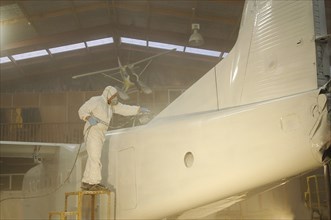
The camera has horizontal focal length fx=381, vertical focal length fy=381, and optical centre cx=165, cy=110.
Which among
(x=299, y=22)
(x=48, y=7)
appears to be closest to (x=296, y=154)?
(x=299, y=22)

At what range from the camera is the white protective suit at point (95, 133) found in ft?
21.2

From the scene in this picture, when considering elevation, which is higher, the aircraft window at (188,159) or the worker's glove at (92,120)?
the worker's glove at (92,120)

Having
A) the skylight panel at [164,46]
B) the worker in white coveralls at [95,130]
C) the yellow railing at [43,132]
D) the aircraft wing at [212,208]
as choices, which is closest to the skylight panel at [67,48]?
the skylight panel at [164,46]

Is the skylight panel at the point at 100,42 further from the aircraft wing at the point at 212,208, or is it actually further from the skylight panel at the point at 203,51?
the aircraft wing at the point at 212,208

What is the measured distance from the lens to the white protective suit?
21.2 feet

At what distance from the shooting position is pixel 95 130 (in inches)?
264

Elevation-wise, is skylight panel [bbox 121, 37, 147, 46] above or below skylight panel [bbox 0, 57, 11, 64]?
above

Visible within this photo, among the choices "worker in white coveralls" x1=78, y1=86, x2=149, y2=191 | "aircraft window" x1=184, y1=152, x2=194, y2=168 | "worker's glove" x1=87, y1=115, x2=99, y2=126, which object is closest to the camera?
"aircraft window" x1=184, y1=152, x2=194, y2=168

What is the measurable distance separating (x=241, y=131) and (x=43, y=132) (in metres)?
16.1

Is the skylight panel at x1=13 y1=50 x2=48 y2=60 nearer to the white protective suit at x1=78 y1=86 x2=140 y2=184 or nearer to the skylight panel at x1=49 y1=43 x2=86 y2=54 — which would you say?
the skylight panel at x1=49 y1=43 x2=86 y2=54

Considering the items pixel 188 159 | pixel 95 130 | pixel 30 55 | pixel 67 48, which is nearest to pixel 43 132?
pixel 30 55

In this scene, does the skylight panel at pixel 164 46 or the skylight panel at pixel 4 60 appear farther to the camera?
the skylight panel at pixel 4 60

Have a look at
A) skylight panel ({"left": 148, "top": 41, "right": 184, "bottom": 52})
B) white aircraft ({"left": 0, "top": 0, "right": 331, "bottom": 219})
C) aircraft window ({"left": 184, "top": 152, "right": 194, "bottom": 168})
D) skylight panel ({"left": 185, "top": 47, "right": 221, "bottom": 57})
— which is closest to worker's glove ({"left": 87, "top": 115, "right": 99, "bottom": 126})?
white aircraft ({"left": 0, "top": 0, "right": 331, "bottom": 219})

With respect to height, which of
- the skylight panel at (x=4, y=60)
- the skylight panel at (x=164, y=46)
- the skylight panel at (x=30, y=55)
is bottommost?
the skylight panel at (x=4, y=60)
